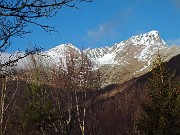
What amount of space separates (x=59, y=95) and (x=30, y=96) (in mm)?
6273

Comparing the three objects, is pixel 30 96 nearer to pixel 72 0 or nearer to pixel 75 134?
pixel 75 134

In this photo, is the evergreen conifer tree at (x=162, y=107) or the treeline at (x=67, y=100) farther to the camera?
the treeline at (x=67, y=100)

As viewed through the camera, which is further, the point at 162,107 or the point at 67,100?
the point at 67,100

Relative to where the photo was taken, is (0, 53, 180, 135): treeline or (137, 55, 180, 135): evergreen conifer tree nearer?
(137, 55, 180, 135): evergreen conifer tree

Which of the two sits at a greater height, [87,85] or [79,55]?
[79,55]

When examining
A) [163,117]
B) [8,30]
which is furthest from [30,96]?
[8,30]

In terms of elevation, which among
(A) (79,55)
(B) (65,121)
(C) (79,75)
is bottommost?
(B) (65,121)

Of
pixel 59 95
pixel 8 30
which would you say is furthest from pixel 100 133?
pixel 8 30

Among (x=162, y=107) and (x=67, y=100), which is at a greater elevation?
(x=67, y=100)

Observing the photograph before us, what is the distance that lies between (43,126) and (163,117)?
56.5ft

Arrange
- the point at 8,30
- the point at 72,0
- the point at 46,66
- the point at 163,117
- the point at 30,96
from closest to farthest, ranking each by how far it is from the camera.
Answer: the point at 72,0
the point at 8,30
the point at 163,117
the point at 46,66
the point at 30,96

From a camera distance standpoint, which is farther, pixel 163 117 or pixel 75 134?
pixel 75 134

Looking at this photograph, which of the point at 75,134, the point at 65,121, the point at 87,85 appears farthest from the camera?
the point at 75,134

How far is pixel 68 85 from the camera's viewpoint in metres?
29.5
